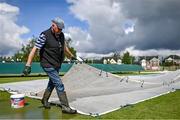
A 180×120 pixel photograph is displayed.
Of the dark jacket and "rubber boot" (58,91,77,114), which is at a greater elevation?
the dark jacket

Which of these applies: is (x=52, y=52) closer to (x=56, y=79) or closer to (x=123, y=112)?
(x=56, y=79)

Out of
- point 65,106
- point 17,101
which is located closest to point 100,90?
point 17,101

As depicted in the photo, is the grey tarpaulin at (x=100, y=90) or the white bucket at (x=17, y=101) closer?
the white bucket at (x=17, y=101)

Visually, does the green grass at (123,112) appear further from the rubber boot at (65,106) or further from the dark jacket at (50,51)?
the dark jacket at (50,51)

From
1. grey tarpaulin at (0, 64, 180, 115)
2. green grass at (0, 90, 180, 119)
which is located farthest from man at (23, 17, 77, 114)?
grey tarpaulin at (0, 64, 180, 115)

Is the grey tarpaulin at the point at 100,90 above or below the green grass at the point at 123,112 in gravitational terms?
above

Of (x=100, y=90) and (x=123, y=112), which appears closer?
(x=123, y=112)

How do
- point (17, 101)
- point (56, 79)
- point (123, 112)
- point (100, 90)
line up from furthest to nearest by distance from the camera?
1. point (100, 90)
2. point (17, 101)
3. point (56, 79)
4. point (123, 112)

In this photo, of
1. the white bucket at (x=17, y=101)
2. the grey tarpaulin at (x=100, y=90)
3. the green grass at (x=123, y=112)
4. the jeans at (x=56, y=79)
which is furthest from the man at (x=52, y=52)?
the white bucket at (x=17, y=101)

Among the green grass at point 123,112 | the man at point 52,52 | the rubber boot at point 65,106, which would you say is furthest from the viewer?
the man at point 52,52

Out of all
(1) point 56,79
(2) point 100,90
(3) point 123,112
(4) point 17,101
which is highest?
(1) point 56,79

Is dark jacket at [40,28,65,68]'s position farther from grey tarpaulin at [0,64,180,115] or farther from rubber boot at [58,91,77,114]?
grey tarpaulin at [0,64,180,115]

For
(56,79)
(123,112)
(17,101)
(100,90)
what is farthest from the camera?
(100,90)

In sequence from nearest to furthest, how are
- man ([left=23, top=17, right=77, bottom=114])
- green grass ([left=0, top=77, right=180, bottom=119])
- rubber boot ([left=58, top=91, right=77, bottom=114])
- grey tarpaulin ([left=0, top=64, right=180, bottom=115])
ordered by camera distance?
green grass ([left=0, top=77, right=180, bottom=119]) → rubber boot ([left=58, top=91, right=77, bottom=114]) → man ([left=23, top=17, right=77, bottom=114]) → grey tarpaulin ([left=0, top=64, right=180, bottom=115])
